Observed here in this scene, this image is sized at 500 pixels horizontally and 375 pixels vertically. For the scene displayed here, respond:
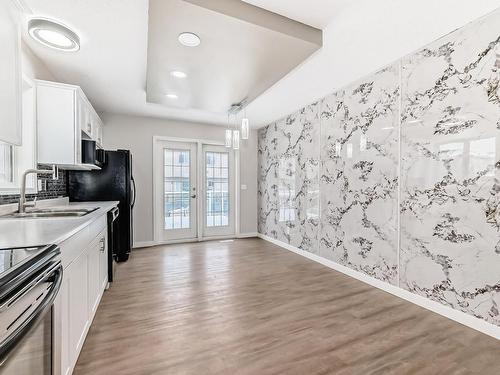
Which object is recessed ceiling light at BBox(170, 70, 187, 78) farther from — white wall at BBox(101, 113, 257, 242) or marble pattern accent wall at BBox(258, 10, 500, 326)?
white wall at BBox(101, 113, 257, 242)

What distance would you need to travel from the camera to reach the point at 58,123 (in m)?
2.68

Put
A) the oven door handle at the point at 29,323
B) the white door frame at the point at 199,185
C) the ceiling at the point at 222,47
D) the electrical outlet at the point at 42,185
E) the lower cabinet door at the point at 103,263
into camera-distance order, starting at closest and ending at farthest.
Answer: the oven door handle at the point at 29,323
the ceiling at the point at 222,47
the lower cabinet door at the point at 103,263
the electrical outlet at the point at 42,185
the white door frame at the point at 199,185

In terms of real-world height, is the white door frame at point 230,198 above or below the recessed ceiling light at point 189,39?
below

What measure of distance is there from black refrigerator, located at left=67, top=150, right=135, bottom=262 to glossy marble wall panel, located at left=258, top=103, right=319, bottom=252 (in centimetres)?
274

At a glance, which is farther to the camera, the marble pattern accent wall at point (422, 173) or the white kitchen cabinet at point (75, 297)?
the marble pattern accent wall at point (422, 173)

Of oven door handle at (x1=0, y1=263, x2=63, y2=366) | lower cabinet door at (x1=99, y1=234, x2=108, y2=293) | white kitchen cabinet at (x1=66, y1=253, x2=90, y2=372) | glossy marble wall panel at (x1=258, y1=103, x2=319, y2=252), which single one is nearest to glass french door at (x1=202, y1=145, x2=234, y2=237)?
glossy marble wall panel at (x1=258, y1=103, x2=319, y2=252)

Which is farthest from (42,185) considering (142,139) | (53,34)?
(142,139)

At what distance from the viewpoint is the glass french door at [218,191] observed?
5.44 m

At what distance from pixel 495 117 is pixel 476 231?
93 cm

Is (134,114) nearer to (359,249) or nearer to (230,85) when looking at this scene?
(230,85)

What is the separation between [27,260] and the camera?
0.85m

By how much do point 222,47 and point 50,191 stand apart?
2.67 m

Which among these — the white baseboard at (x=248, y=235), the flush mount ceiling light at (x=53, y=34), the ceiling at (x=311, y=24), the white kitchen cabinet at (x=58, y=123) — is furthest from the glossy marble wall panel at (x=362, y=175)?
the white kitchen cabinet at (x=58, y=123)

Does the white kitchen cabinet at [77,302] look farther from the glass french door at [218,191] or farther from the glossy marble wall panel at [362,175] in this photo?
the glass french door at [218,191]
